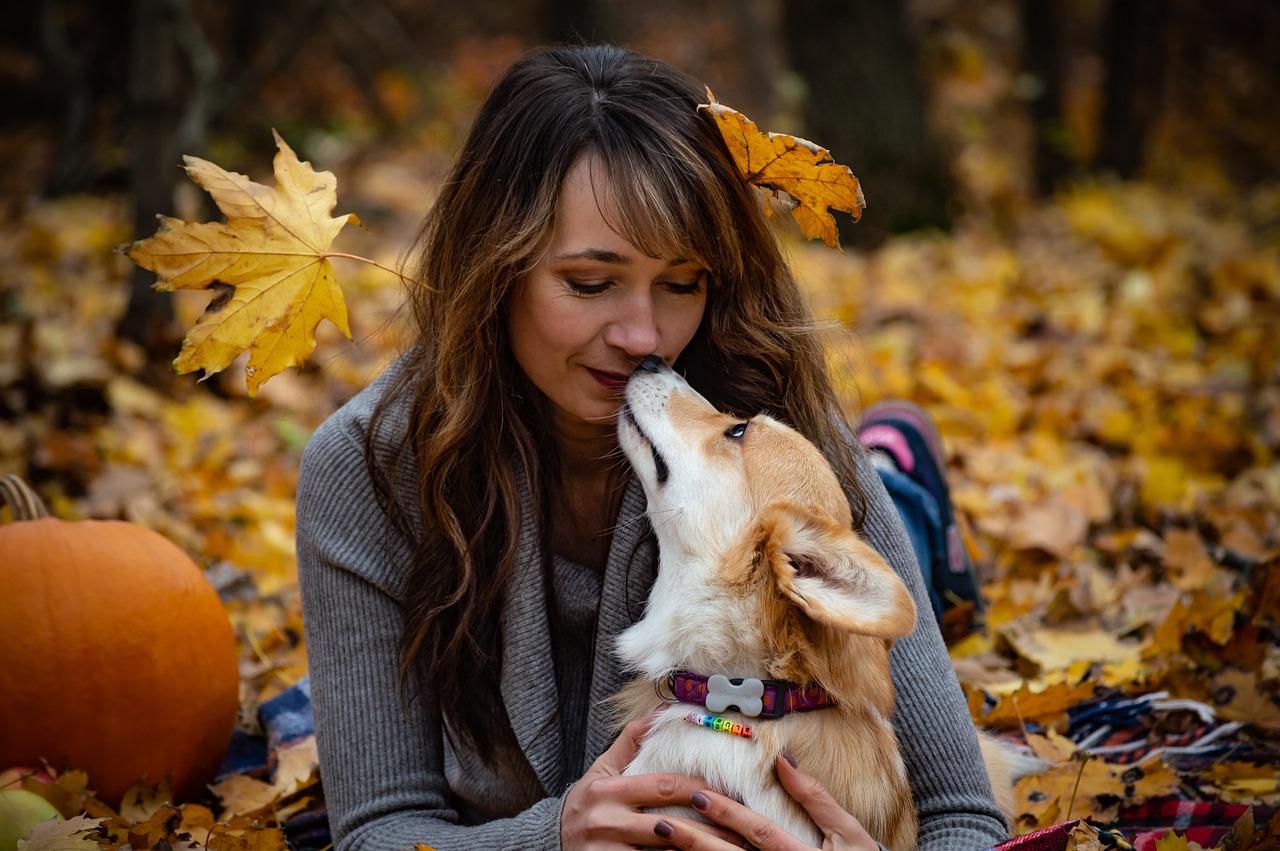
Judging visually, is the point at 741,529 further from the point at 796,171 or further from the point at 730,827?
the point at 796,171

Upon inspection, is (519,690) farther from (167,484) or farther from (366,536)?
(167,484)

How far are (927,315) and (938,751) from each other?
4.17 metres

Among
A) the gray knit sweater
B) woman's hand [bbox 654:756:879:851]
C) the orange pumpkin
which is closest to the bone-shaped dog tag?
woman's hand [bbox 654:756:879:851]

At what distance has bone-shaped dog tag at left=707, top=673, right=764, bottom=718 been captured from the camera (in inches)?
79.3

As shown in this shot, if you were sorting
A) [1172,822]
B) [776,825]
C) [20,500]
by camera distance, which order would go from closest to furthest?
[776,825], [1172,822], [20,500]

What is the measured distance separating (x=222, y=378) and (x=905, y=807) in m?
3.63

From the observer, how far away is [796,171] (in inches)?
Result: 85.1

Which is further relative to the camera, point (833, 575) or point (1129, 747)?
point (1129, 747)

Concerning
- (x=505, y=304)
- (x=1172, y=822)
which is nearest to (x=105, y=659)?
(x=505, y=304)

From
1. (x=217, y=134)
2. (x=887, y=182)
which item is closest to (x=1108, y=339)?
(x=887, y=182)

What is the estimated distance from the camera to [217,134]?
30.2 feet

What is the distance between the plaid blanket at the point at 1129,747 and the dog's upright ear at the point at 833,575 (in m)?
0.77

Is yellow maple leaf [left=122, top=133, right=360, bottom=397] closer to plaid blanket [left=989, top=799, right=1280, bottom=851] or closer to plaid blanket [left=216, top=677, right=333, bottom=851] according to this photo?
plaid blanket [left=216, top=677, right=333, bottom=851]

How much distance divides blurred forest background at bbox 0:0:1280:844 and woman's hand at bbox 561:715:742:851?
1003 millimetres
